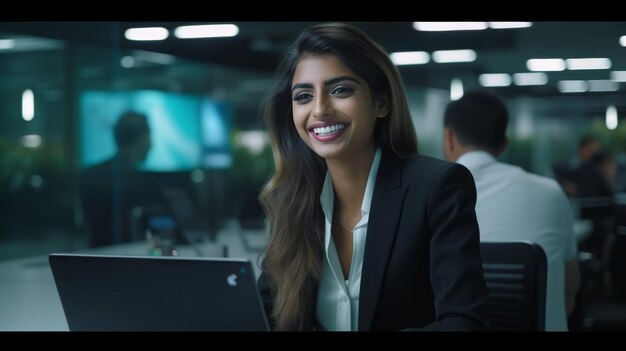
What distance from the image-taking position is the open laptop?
1185 mm

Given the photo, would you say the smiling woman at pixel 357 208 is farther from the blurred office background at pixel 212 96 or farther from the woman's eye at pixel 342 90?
the blurred office background at pixel 212 96

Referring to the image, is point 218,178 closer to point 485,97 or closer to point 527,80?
point 527,80

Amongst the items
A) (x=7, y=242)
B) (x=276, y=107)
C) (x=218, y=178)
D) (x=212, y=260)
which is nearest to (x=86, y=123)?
(x=7, y=242)

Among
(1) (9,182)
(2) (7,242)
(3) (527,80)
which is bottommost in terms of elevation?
(2) (7,242)

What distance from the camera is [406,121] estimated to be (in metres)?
1.78

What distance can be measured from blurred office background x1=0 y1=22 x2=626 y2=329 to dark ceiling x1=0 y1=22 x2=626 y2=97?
0.07ft

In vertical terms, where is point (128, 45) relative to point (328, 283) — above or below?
above

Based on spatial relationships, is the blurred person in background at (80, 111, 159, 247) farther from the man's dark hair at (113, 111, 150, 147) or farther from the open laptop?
the open laptop

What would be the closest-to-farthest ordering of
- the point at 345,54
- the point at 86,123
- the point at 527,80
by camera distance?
the point at 345,54
the point at 86,123
the point at 527,80

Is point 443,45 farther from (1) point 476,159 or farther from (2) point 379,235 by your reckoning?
(2) point 379,235

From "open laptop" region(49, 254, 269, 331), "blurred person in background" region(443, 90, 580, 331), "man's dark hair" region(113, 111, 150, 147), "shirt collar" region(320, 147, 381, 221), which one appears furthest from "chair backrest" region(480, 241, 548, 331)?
"man's dark hair" region(113, 111, 150, 147)

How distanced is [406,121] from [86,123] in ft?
17.6

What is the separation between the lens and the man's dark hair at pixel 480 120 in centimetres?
278

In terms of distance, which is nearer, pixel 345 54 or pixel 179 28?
pixel 345 54
